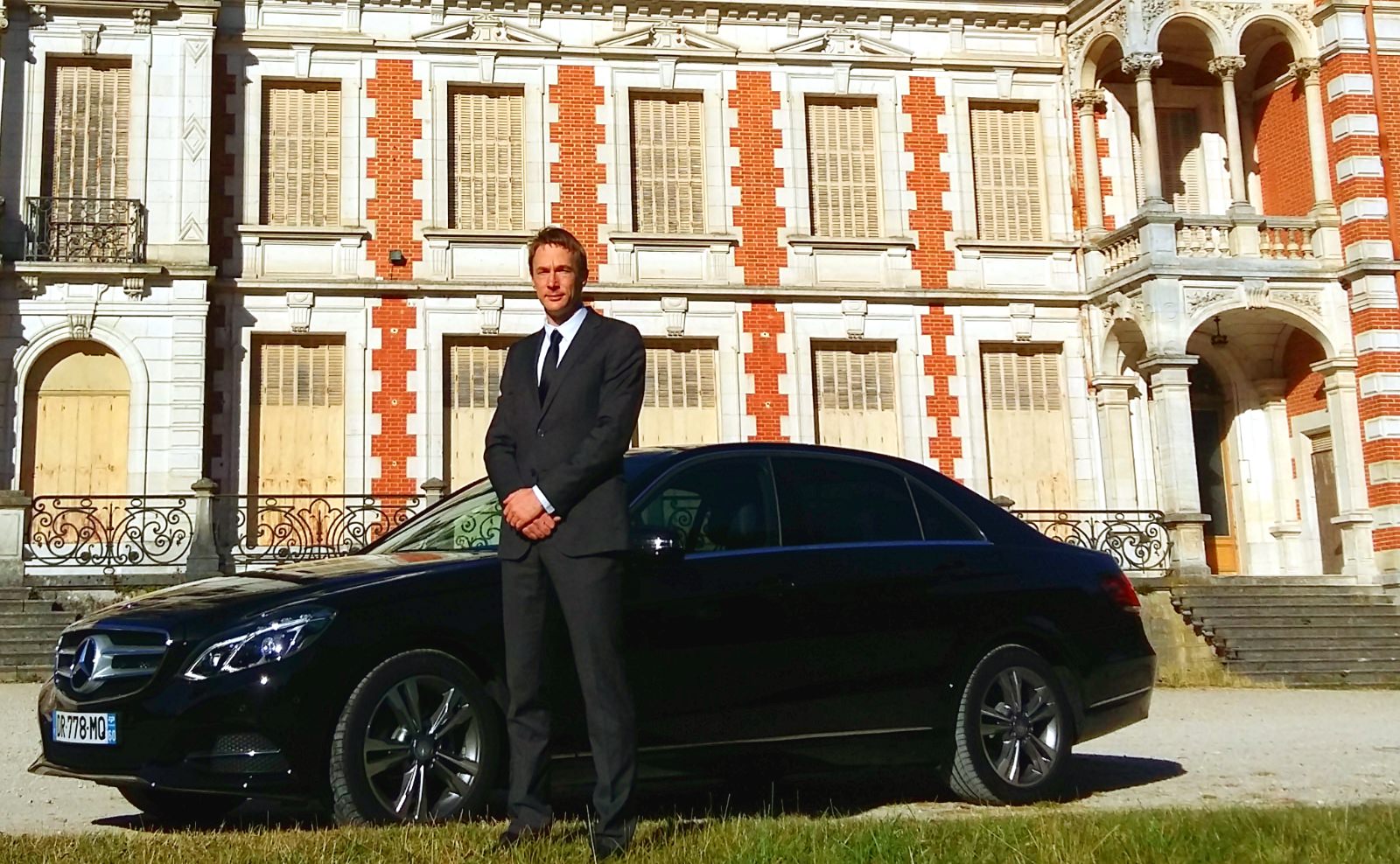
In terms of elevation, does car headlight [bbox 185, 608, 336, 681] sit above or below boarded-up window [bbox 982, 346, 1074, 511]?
below

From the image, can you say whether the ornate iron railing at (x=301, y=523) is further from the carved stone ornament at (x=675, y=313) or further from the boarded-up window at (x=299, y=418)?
the carved stone ornament at (x=675, y=313)

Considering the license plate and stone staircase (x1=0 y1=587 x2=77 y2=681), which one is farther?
stone staircase (x1=0 y1=587 x2=77 y2=681)

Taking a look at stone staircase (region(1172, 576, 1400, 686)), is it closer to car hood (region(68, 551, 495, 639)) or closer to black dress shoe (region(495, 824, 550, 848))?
car hood (region(68, 551, 495, 639))

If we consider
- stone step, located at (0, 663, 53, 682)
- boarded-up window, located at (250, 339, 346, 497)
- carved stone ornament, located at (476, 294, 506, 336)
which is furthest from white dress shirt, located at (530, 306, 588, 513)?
carved stone ornament, located at (476, 294, 506, 336)

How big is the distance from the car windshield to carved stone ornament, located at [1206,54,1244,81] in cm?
1662

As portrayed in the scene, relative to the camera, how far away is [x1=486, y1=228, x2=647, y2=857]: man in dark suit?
16.0 feet

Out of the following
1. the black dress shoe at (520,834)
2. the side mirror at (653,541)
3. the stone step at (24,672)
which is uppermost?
Result: the side mirror at (653,541)

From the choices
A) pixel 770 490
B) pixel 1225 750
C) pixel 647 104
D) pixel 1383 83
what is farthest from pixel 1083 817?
pixel 1383 83

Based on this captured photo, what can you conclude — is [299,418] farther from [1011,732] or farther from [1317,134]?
[1317,134]

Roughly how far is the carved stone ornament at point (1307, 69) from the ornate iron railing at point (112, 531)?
16603mm

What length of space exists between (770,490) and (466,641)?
1733 millimetres

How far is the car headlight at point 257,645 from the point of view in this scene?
5.52 meters

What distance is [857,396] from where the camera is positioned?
66.8 feet

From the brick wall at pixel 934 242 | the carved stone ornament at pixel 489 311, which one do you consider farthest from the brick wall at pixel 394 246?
the brick wall at pixel 934 242
